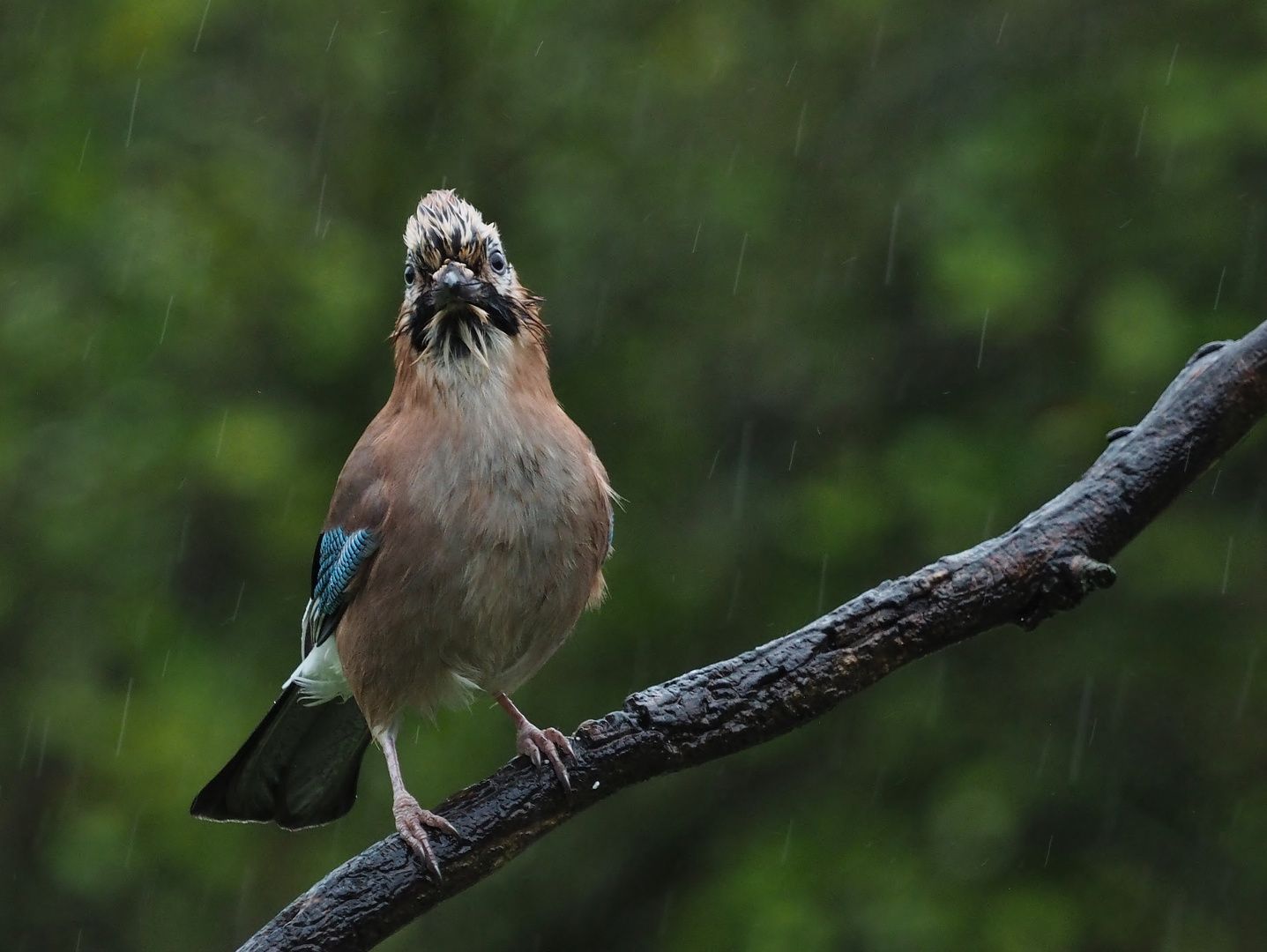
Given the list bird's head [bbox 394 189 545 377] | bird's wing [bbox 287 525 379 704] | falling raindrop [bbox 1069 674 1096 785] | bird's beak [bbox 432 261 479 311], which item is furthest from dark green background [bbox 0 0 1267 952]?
bird's beak [bbox 432 261 479 311]

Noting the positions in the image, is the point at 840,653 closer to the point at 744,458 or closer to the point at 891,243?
the point at 744,458

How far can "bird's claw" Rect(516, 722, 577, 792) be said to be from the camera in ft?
13.4

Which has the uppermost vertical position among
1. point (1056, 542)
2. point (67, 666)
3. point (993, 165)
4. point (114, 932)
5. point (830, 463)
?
point (993, 165)

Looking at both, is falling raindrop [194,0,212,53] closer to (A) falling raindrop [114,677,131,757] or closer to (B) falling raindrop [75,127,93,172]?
(B) falling raindrop [75,127,93,172]

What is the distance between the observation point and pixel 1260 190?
7.27 meters

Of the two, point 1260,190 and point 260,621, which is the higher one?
point 1260,190

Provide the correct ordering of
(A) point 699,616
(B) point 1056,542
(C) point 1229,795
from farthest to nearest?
(A) point 699,616 → (C) point 1229,795 → (B) point 1056,542

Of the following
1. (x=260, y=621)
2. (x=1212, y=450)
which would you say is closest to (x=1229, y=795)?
(x=1212, y=450)

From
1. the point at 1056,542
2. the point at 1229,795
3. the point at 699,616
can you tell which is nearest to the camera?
the point at 1056,542

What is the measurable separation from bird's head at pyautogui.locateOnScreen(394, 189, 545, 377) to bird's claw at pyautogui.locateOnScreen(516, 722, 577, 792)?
104 centimetres

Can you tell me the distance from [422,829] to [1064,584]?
67.4 inches

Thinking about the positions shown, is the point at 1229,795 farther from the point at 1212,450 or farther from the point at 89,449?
the point at 89,449

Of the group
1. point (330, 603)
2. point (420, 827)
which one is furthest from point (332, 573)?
point (420, 827)

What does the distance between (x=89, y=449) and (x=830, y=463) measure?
351cm
